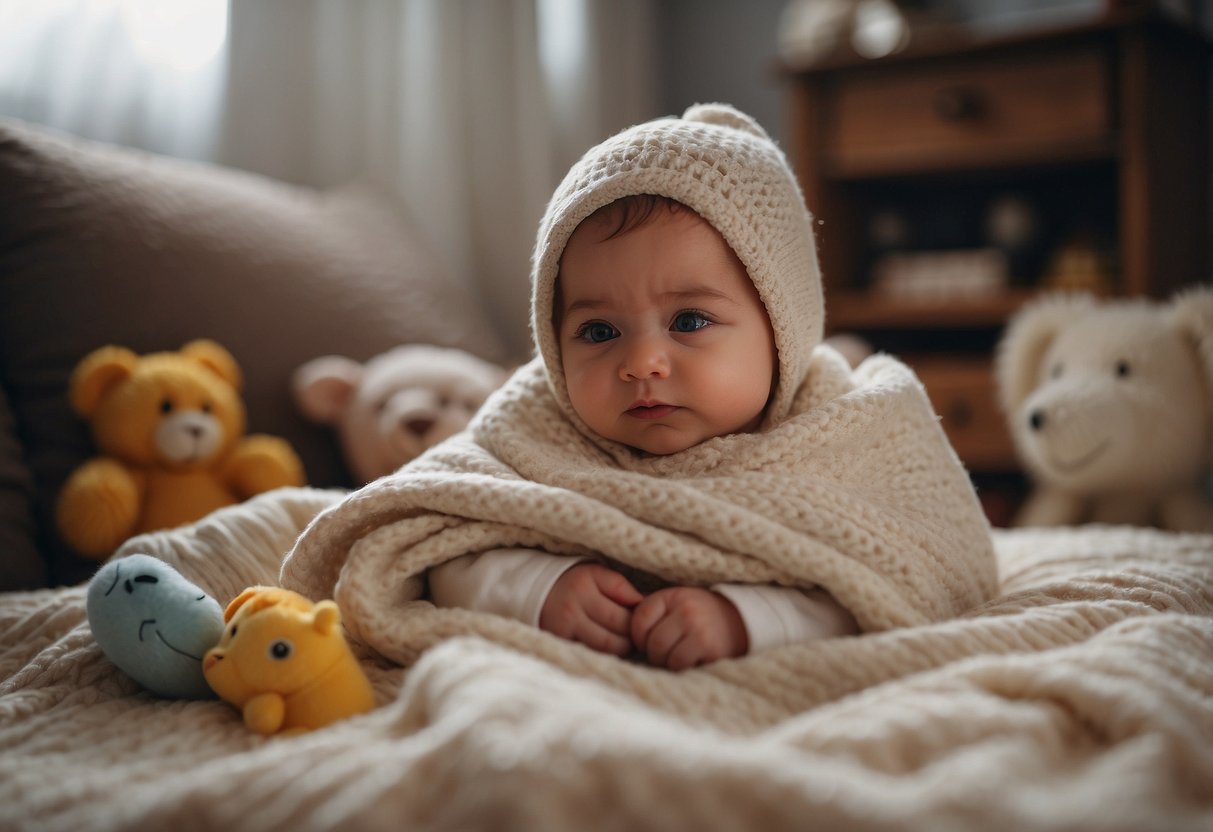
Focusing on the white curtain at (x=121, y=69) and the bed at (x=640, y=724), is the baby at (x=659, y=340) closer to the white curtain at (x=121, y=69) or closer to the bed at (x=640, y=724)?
the bed at (x=640, y=724)

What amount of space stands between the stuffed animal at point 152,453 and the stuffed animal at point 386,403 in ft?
0.43

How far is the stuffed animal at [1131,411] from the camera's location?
142cm

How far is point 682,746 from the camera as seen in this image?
1.75 feet

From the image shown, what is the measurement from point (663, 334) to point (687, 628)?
25 centimetres

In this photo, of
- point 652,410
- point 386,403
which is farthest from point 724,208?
point 386,403

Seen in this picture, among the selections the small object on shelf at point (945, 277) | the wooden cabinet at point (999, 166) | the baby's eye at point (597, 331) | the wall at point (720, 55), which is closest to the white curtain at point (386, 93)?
the wall at point (720, 55)

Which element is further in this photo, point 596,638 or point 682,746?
point 596,638

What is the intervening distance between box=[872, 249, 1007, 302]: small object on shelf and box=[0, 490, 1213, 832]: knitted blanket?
1275 mm

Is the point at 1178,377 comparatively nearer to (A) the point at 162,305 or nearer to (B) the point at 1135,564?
(B) the point at 1135,564

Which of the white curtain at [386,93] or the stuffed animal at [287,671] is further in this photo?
the white curtain at [386,93]

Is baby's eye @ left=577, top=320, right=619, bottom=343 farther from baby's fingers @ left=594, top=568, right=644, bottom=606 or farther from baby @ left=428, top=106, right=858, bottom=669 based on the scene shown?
baby's fingers @ left=594, top=568, right=644, bottom=606

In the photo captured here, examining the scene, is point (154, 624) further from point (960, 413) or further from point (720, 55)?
point (720, 55)

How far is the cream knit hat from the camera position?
2.90 feet

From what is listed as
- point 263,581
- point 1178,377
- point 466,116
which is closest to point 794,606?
point 263,581
